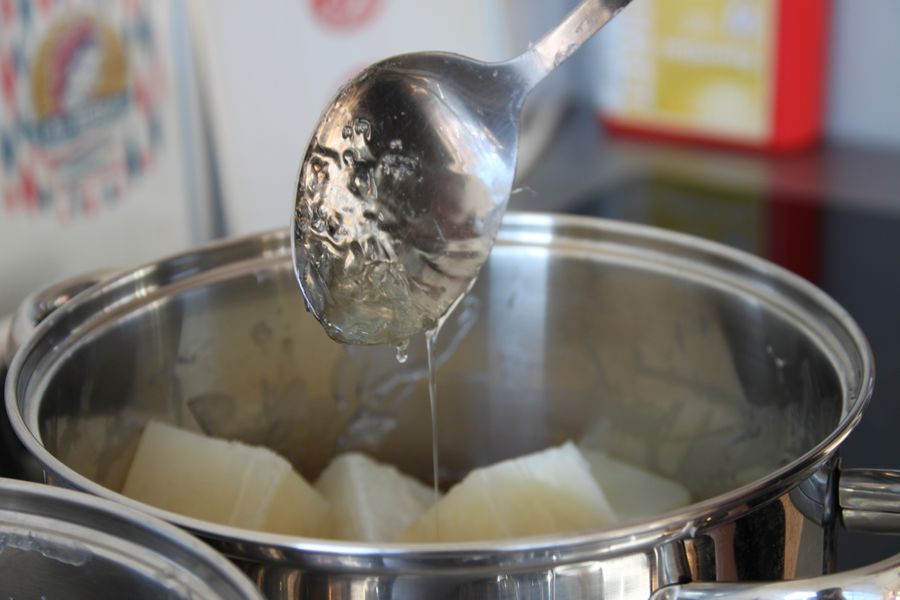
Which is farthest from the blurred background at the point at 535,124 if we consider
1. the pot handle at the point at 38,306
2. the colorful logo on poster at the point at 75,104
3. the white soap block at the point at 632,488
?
the pot handle at the point at 38,306

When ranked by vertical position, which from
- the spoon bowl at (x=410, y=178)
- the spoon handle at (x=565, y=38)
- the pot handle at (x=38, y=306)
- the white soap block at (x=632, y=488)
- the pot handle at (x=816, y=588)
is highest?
the spoon handle at (x=565, y=38)

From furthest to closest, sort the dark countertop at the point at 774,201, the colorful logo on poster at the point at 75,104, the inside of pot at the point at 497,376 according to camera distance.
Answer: the dark countertop at the point at 774,201 < the colorful logo on poster at the point at 75,104 < the inside of pot at the point at 497,376

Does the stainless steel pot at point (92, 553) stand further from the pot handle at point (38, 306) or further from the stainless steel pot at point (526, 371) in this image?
the pot handle at point (38, 306)

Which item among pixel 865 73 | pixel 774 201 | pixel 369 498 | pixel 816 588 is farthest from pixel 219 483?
pixel 865 73

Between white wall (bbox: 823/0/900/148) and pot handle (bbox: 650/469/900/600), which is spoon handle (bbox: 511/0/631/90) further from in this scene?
white wall (bbox: 823/0/900/148)

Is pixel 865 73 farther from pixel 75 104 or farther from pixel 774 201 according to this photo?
pixel 75 104

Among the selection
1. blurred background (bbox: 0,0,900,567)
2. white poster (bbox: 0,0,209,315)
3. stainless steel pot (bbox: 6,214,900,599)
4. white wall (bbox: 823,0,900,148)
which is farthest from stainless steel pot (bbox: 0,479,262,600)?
white wall (bbox: 823,0,900,148)

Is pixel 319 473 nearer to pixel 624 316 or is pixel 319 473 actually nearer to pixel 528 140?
pixel 624 316

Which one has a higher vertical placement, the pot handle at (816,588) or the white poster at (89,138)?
the white poster at (89,138)
